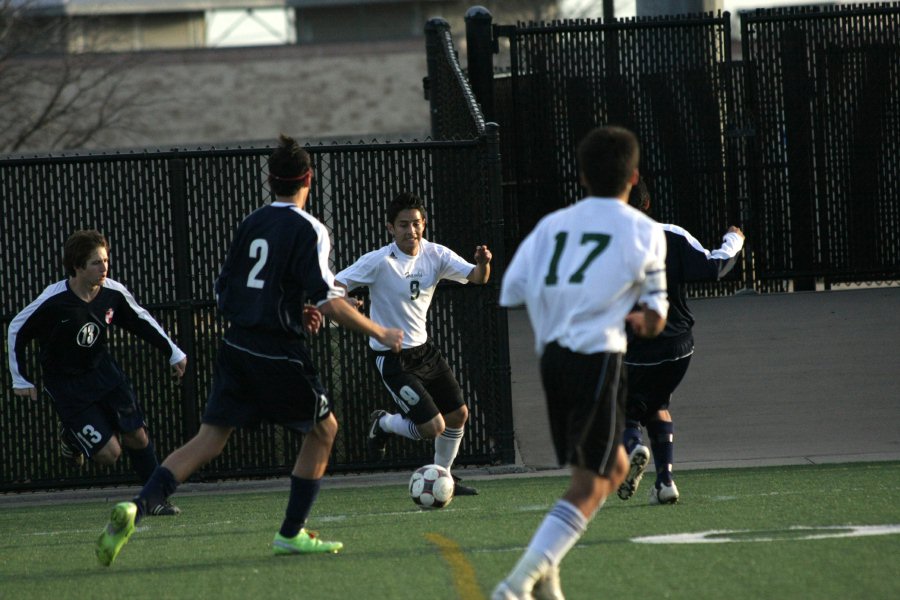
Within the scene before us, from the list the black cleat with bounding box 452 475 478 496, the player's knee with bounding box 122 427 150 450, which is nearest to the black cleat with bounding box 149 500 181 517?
the player's knee with bounding box 122 427 150 450

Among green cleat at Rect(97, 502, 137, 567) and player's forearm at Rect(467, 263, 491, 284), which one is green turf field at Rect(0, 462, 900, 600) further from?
player's forearm at Rect(467, 263, 491, 284)

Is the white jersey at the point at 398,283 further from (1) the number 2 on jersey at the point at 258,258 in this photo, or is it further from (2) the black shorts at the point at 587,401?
(2) the black shorts at the point at 587,401

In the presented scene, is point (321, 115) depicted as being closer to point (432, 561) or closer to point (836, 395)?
point (836, 395)

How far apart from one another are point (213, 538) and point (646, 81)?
8.44 meters

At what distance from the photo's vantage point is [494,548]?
261 inches

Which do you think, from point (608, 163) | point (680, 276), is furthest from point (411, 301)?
point (608, 163)

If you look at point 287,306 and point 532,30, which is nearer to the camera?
point 287,306

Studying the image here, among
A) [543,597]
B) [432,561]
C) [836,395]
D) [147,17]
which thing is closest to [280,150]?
[432,561]

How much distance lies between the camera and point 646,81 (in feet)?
47.4

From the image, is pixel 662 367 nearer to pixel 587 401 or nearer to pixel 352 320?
pixel 352 320

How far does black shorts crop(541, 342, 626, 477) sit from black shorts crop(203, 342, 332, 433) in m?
1.67

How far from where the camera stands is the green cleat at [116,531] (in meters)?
6.32

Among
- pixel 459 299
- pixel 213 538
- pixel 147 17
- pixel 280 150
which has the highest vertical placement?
pixel 147 17

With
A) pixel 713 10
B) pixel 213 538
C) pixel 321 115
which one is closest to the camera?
pixel 213 538
